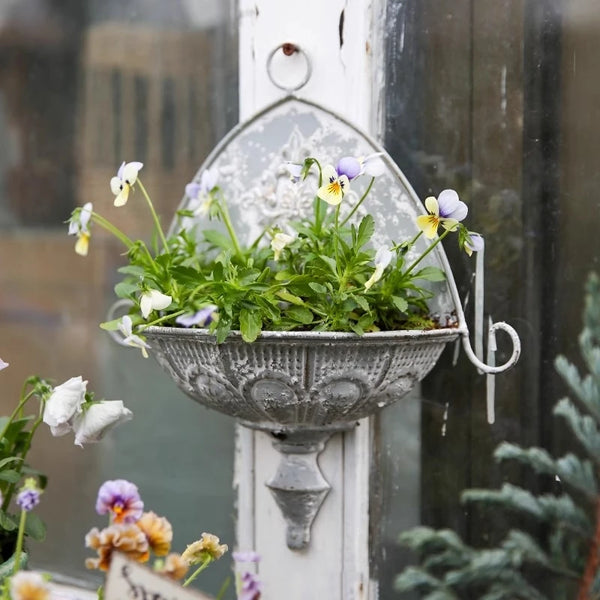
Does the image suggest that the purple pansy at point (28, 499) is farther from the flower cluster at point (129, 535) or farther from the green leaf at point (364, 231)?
the green leaf at point (364, 231)

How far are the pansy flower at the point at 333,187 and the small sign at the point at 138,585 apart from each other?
42cm

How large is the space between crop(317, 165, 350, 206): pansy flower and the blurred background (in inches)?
11.3

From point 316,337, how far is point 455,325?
23cm

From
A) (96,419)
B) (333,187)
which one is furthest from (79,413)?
(333,187)

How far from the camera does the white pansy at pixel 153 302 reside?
3.01 feet

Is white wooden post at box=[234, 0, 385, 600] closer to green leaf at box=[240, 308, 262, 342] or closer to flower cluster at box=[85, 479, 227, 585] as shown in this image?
green leaf at box=[240, 308, 262, 342]

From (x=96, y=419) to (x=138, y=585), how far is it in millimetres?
261

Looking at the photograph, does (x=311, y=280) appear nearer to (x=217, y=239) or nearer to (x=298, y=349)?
(x=298, y=349)

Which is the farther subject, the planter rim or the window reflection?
the window reflection

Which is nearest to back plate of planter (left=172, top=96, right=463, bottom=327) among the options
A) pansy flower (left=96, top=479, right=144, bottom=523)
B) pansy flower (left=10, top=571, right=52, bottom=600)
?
pansy flower (left=96, top=479, right=144, bottom=523)

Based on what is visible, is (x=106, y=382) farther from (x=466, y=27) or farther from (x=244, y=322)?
(x=466, y=27)

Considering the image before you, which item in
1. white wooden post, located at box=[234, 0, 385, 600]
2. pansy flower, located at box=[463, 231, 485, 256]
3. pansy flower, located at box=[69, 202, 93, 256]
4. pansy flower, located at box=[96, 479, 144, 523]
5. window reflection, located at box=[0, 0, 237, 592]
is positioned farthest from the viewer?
window reflection, located at box=[0, 0, 237, 592]

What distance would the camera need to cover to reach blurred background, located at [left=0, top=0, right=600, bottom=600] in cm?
112

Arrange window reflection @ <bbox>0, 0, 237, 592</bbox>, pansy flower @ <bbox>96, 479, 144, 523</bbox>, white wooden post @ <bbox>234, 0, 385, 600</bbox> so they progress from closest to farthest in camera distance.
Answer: pansy flower @ <bbox>96, 479, 144, 523</bbox>, white wooden post @ <bbox>234, 0, 385, 600</bbox>, window reflection @ <bbox>0, 0, 237, 592</bbox>
